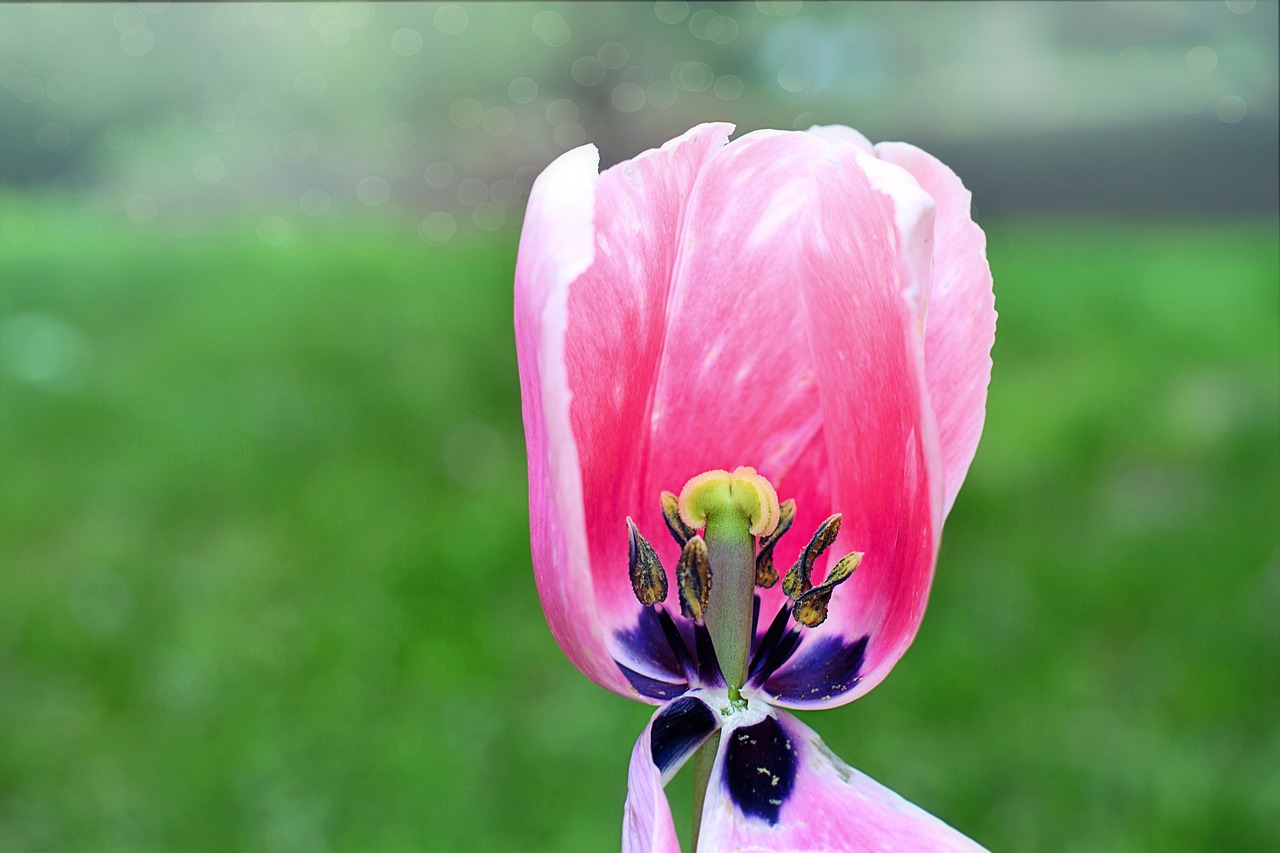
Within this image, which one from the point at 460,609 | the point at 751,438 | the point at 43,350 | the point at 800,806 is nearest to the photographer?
the point at 800,806

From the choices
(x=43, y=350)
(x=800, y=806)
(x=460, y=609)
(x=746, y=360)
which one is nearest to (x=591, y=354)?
(x=746, y=360)

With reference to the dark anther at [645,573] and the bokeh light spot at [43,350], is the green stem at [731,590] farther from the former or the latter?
the bokeh light spot at [43,350]

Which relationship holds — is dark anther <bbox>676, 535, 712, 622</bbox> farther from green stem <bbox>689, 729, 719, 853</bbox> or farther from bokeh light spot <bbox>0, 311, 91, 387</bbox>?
bokeh light spot <bbox>0, 311, 91, 387</bbox>

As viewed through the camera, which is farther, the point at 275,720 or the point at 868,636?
the point at 275,720

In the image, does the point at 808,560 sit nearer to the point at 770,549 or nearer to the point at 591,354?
the point at 770,549

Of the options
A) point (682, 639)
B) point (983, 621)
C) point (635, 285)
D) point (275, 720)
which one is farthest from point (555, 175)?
point (983, 621)

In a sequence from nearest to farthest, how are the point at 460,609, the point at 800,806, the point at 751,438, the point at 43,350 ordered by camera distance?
the point at 800,806 → the point at 751,438 → the point at 460,609 → the point at 43,350

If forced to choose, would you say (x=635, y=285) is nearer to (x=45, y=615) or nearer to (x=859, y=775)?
(x=859, y=775)
